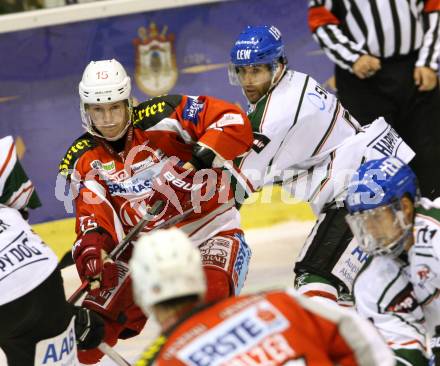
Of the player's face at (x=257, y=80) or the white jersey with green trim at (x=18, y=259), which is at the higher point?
the player's face at (x=257, y=80)

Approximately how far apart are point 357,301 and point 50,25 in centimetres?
349

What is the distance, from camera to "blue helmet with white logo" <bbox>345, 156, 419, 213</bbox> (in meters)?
3.12

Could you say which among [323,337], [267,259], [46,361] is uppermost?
[323,337]

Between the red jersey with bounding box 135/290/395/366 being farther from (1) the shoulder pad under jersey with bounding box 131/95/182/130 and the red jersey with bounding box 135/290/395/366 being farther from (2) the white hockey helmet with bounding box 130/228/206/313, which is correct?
(1) the shoulder pad under jersey with bounding box 131/95/182/130

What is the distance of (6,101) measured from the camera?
625cm

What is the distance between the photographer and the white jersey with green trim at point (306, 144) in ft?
13.7

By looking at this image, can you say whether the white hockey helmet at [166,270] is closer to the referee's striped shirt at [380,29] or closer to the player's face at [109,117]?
the player's face at [109,117]

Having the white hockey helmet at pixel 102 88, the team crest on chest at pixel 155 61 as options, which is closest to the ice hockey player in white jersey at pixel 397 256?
the white hockey helmet at pixel 102 88

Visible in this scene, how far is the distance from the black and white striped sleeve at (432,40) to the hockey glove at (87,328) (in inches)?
85.2

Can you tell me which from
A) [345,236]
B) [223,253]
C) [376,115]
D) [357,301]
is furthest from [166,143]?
[376,115]

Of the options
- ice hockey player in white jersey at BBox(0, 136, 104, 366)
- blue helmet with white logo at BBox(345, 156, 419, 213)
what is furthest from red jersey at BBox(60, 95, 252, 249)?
blue helmet with white logo at BBox(345, 156, 419, 213)

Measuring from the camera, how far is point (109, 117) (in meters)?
4.07

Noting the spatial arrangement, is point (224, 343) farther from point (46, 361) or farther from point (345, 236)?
point (345, 236)

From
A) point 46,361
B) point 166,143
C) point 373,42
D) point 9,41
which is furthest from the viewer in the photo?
point 9,41
